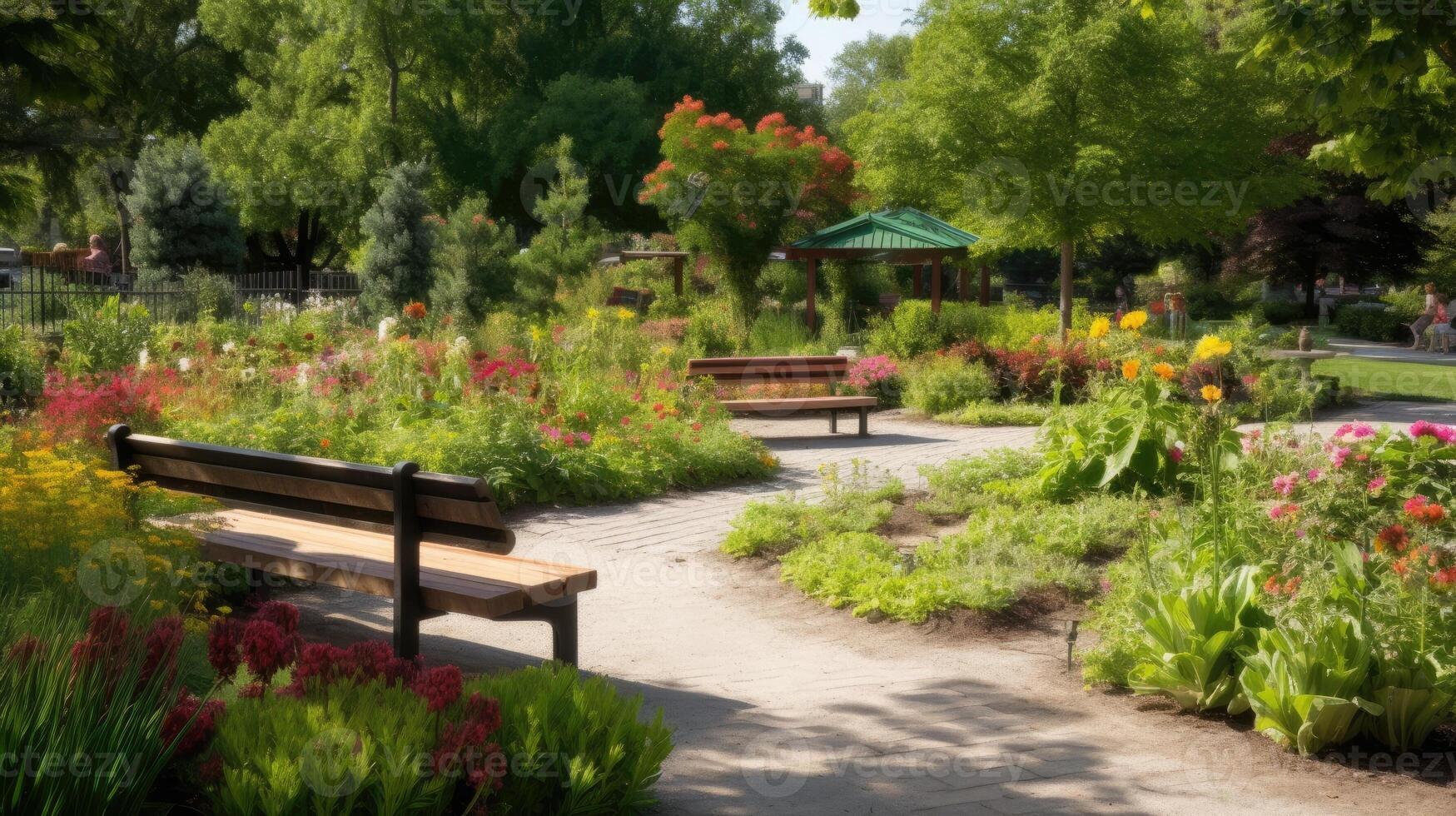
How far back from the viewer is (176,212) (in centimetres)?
2519

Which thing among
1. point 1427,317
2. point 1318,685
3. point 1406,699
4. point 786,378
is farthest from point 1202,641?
point 1427,317

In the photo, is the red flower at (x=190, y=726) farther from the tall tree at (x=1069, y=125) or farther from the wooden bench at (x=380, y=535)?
the tall tree at (x=1069, y=125)

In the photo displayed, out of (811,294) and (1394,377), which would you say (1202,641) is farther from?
(1394,377)

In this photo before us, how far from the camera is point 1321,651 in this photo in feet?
13.5

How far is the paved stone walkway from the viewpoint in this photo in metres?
3.81

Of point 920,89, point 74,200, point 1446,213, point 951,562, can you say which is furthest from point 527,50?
point 951,562

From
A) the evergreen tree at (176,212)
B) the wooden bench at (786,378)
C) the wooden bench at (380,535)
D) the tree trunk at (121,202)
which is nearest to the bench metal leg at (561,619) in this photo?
the wooden bench at (380,535)

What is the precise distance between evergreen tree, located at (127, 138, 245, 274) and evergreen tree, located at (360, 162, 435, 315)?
5.84 metres

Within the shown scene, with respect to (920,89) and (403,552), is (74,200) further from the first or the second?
(403,552)

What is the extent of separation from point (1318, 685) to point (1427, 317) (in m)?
26.1

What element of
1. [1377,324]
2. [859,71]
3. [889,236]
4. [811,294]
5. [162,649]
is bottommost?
[162,649]

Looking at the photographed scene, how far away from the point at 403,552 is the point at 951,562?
3085mm

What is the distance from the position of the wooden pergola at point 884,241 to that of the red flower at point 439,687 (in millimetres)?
16521

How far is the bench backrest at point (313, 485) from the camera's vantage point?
4.52 metres
